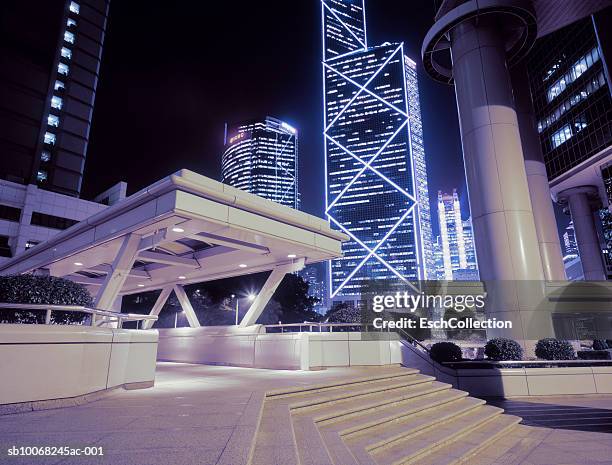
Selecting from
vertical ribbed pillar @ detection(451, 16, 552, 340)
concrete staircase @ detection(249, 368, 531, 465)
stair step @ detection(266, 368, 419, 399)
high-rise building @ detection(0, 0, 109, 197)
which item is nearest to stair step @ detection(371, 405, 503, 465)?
concrete staircase @ detection(249, 368, 531, 465)

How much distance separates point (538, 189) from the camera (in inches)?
1212

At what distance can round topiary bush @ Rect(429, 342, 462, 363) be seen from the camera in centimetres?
1395

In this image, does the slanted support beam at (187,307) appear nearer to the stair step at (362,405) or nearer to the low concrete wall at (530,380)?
the low concrete wall at (530,380)

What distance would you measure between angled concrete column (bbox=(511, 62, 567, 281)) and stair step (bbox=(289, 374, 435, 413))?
24.8 metres

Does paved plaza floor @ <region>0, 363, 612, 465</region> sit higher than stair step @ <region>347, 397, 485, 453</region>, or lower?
higher

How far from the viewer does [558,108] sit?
42.9 meters

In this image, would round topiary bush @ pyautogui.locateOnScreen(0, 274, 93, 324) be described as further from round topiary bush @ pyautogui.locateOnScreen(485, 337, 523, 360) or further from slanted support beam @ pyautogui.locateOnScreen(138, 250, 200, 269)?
round topiary bush @ pyautogui.locateOnScreen(485, 337, 523, 360)

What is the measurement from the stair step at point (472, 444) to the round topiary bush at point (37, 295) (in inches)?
257

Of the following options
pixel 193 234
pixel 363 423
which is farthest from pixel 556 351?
pixel 193 234

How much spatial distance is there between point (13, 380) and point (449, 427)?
7879 millimetres

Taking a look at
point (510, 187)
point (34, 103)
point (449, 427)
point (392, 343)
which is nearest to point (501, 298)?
point (510, 187)

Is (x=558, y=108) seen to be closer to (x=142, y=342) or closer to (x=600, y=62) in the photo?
(x=600, y=62)

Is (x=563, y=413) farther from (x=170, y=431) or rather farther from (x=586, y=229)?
(x=586, y=229)

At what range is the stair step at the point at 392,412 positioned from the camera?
20.0 feet
